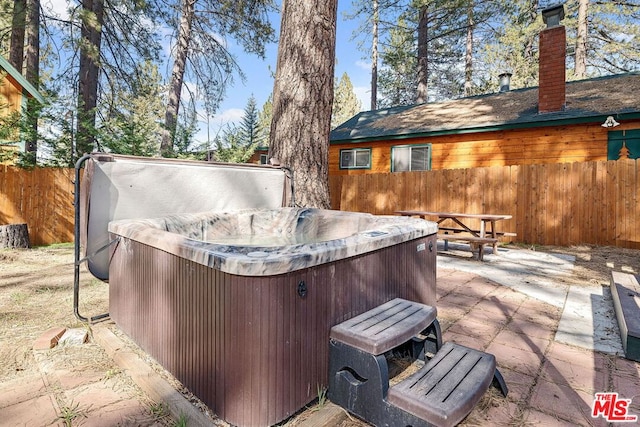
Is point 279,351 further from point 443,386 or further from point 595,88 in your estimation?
point 595,88

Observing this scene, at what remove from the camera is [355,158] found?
35.3ft

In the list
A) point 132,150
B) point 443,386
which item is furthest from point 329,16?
point 132,150

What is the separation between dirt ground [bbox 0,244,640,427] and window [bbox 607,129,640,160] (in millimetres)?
2552

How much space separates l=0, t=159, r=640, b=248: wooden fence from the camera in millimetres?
5836

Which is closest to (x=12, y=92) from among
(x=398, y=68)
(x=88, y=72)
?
(x=88, y=72)

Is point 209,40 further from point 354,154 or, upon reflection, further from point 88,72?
point 354,154

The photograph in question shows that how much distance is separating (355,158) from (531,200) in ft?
17.4

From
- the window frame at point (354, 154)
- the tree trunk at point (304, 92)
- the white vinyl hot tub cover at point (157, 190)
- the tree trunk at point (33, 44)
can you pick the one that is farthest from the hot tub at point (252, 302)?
the window frame at point (354, 154)

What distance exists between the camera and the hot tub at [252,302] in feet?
4.19

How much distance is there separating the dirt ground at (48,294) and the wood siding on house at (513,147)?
8.83 feet

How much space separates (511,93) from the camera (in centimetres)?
1009

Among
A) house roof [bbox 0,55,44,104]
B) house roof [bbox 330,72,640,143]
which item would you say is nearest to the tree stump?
house roof [bbox 0,55,44,104]

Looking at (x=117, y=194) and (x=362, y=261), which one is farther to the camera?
(x=117, y=194)

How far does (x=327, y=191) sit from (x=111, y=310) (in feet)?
7.91
